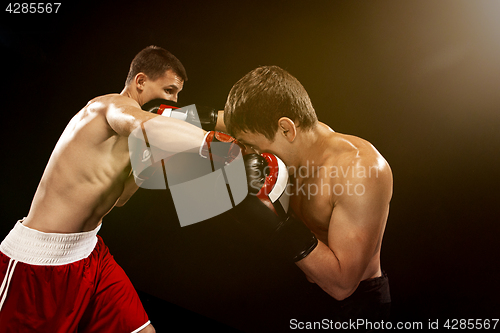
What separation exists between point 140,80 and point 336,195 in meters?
1.14

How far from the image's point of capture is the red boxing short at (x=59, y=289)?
3.04ft

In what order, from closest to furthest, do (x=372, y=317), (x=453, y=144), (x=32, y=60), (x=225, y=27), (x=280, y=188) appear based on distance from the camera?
(x=280, y=188) < (x=372, y=317) < (x=453, y=144) < (x=225, y=27) < (x=32, y=60)

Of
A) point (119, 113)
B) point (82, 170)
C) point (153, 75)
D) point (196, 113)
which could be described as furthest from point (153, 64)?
point (82, 170)

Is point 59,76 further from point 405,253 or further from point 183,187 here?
point 405,253

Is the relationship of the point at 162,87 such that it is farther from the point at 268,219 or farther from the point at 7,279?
the point at 7,279

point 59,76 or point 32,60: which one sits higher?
point 32,60

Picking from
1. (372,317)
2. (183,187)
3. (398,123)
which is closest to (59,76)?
(183,187)

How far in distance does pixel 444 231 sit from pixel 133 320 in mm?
1680

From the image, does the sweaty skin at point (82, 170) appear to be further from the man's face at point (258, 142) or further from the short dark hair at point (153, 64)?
the man's face at point (258, 142)

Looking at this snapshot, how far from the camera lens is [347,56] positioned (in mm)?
1371

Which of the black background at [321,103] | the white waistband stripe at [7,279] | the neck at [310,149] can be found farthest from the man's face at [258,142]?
the white waistband stripe at [7,279]

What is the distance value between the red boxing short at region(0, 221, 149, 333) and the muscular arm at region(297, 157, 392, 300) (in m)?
0.88

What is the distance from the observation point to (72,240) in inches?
40.3

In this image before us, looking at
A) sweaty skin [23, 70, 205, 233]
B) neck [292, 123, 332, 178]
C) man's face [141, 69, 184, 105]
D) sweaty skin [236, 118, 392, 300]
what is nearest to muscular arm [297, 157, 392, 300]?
sweaty skin [236, 118, 392, 300]
